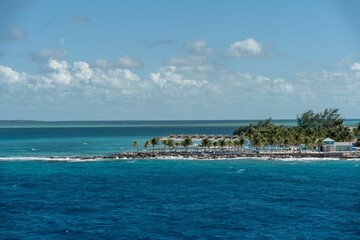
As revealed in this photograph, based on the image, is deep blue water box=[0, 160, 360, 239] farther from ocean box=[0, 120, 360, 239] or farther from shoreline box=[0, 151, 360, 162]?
shoreline box=[0, 151, 360, 162]

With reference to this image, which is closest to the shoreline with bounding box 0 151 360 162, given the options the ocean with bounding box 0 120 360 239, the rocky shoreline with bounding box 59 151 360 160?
the rocky shoreline with bounding box 59 151 360 160

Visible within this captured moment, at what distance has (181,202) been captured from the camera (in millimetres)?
76562

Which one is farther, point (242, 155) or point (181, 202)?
point (242, 155)

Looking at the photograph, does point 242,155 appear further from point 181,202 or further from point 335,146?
point 181,202

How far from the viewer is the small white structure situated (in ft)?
508

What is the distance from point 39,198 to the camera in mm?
80938

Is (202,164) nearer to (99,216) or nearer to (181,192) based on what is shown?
(181,192)

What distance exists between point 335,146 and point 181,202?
305 feet

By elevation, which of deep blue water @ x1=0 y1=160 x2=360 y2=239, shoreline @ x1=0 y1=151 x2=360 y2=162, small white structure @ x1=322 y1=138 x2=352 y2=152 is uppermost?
small white structure @ x1=322 y1=138 x2=352 y2=152

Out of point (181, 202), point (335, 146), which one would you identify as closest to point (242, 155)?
point (335, 146)

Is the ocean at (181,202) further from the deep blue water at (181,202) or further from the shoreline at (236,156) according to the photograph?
the shoreline at (236,156)

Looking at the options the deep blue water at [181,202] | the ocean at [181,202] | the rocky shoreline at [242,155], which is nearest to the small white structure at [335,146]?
the rocky shoreline at [242,155]

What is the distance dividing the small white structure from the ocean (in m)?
29.0

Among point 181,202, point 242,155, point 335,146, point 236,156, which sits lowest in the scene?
→ point 181,202
